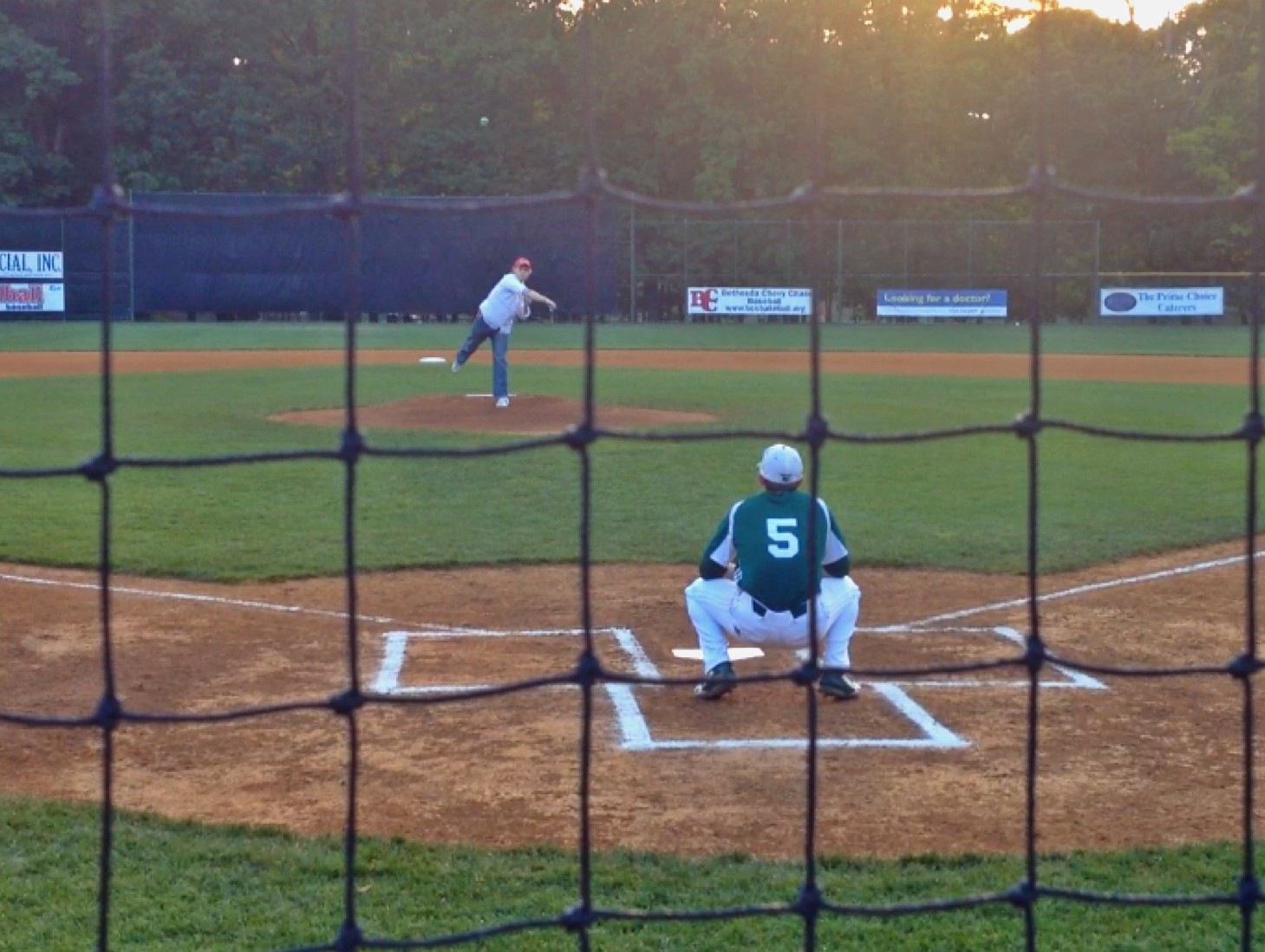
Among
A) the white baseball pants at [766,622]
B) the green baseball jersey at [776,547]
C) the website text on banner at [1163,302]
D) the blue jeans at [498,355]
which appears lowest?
the white baseball pants at [766,622]

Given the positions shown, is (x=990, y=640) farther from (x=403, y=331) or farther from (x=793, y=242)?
(x=793, y=242)

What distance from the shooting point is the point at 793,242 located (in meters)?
36.1

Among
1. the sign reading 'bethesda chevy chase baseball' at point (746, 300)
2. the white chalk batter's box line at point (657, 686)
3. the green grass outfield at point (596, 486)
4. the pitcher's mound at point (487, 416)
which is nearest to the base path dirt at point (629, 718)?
the white chalk batter's box line at point (657, 686)

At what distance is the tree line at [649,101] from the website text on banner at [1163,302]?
1.35 m

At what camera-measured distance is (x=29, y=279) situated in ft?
105

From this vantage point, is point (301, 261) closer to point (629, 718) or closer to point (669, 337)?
point (669, 337)

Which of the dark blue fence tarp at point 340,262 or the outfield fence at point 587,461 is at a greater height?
the dark blue fence tarp at point 340,262

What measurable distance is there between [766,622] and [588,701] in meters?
3.34

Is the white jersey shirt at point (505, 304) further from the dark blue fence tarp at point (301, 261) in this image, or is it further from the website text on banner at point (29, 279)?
the website text on banner at point (29, 279)

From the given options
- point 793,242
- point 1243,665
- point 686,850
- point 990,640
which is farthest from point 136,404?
point 793,242

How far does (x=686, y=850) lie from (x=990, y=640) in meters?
3.05

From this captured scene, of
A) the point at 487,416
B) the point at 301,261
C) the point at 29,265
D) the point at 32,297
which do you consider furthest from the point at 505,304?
the point at 32,297

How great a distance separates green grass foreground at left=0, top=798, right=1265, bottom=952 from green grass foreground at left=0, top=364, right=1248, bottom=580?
2.53 m

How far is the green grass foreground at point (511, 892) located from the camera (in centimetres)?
408
